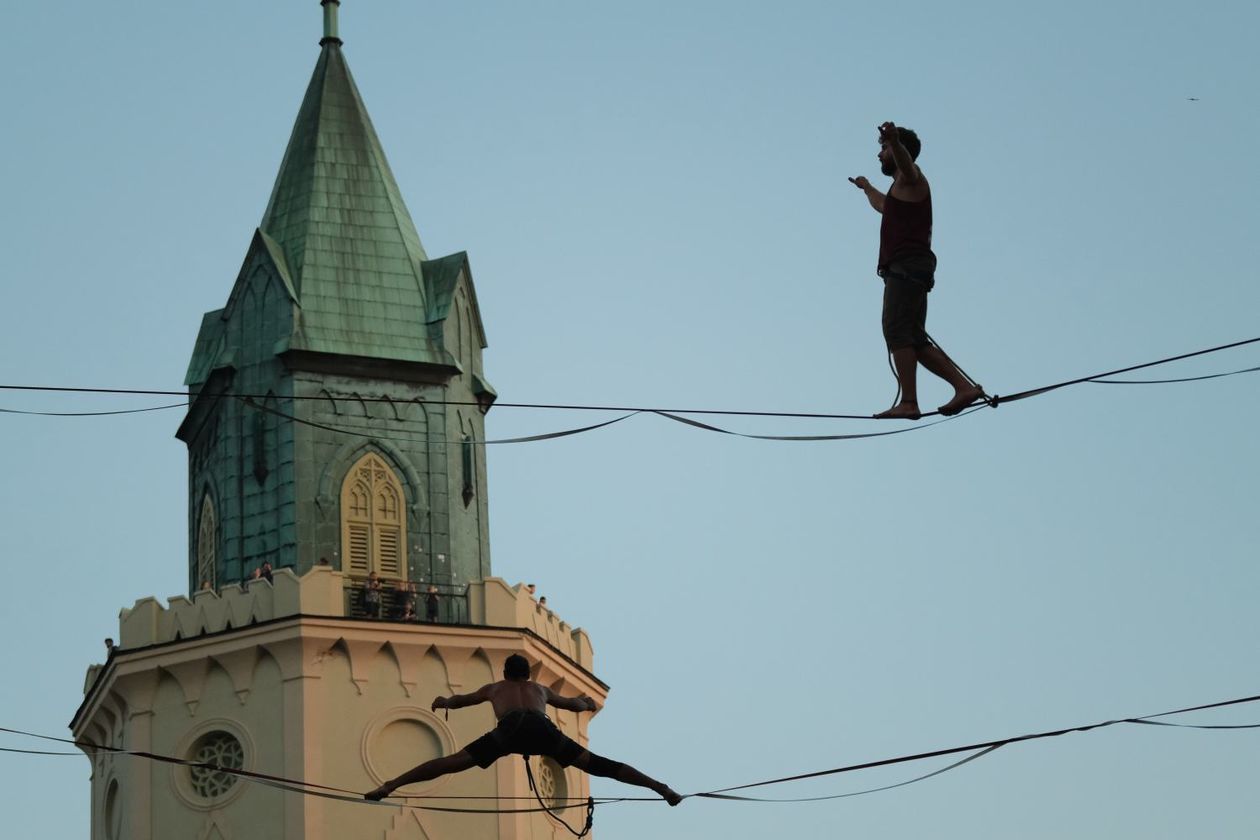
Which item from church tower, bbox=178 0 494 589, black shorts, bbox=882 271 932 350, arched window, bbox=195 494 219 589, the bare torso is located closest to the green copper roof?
church tower, bbox=178 0 494 589

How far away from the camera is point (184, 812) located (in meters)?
45.3

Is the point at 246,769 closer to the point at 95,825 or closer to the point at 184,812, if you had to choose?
the point at 184,812

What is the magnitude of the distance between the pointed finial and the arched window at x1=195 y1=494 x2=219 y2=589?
32.5 ft

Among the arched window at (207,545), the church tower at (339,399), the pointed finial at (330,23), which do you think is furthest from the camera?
the pointed finial at (330,23)

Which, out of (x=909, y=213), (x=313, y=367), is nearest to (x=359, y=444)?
(x=313, y=367)

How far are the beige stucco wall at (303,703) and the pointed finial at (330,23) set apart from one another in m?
12.4

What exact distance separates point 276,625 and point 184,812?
11.0 feet

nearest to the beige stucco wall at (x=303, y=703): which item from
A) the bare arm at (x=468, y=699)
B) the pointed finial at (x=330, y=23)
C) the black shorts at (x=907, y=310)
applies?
the pointed finial at (x=330, y=23)

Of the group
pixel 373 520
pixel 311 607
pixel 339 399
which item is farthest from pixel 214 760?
pixel 339 399

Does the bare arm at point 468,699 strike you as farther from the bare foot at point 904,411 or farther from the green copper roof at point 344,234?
the green copper roof at point 344,234

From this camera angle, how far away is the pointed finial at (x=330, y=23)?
177 ft

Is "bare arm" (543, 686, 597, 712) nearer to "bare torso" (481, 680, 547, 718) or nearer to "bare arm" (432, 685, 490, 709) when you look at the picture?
"bare torso" (481, 680, 547, 718)

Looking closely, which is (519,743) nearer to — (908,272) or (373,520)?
(908,272)

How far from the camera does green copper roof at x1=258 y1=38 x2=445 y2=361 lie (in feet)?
161
